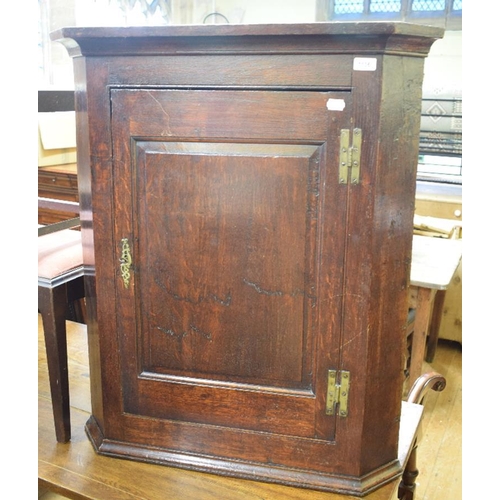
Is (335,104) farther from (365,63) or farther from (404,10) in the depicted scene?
(404,10)

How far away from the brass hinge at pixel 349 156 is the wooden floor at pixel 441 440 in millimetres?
1057

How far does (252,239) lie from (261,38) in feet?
1.19

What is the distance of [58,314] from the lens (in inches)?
54.1

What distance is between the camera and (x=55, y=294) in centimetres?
136

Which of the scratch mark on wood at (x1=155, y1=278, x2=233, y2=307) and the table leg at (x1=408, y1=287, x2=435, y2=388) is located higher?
the scratch mark on wood at (x1=155, y1=278, x2=233, y2=307)

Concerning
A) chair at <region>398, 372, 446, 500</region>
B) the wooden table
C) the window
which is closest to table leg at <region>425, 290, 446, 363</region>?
the wooden table

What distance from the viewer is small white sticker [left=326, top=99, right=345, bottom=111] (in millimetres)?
1043

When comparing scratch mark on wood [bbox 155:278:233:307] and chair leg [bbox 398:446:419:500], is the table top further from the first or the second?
scratch mark on wood [bbox 155:278:233:307]

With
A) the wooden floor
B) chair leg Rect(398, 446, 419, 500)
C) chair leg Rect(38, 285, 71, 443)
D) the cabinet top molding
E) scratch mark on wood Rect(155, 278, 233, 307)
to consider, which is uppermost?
the cabinet top molding

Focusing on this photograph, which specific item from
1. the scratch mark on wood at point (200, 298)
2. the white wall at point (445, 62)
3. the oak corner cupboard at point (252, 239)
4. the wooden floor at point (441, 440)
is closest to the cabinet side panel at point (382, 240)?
the oak corner cupboard at point (252, 239)

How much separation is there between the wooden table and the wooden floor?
0.26 metres

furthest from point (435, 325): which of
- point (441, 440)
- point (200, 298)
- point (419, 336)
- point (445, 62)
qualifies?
point (445, 62)

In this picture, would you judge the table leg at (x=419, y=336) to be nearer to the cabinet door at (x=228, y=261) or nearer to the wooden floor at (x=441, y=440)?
the wooden floor at (x=441, y=440)
